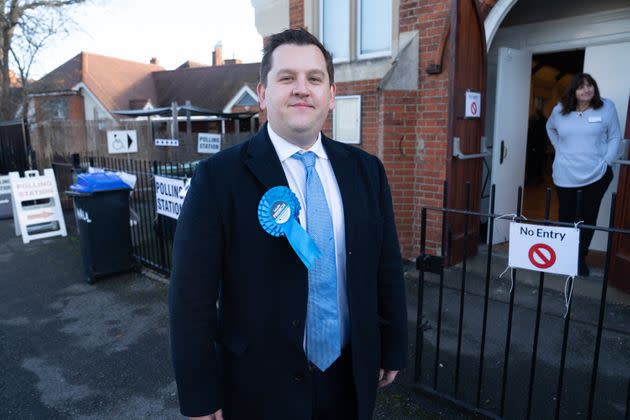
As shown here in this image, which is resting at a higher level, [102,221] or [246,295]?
[246,295]

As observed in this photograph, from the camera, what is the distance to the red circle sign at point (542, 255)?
2541mm

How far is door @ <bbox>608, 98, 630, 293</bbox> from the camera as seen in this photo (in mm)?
4664

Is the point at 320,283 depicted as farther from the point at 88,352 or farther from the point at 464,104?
the point at 464,104

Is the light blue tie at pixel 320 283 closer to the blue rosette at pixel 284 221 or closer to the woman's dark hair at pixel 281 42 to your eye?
the blue rosette at pixel 284 221

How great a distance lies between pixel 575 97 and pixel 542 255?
9.90 feet

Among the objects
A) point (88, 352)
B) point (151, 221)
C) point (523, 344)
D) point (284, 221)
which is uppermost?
point (284, 221)

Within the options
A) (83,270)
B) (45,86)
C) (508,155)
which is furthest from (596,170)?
(45,86)

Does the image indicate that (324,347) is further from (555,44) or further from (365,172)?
(555,44)

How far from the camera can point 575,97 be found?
4.82 meters

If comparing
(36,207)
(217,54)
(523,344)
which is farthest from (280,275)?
(217,54)

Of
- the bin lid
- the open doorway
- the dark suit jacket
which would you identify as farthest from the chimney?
the dark suit jacket

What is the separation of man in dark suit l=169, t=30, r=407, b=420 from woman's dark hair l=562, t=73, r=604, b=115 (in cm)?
392

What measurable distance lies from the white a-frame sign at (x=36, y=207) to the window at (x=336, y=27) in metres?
5.38

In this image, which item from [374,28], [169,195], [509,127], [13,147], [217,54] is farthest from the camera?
[217,54]
